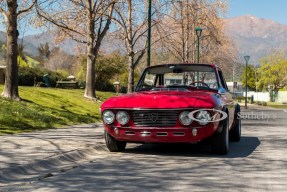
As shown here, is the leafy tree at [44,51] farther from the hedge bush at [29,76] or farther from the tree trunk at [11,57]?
the tree trunk at [11,57]

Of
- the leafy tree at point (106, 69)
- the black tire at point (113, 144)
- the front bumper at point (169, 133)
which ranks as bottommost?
the black tire at point (113, 144)

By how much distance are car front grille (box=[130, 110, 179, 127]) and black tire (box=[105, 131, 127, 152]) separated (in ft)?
3.01

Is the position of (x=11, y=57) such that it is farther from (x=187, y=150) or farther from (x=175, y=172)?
(x=175, y=172)

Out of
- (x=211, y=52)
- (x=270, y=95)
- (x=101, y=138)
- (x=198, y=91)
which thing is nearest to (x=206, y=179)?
(x=198, y=91)

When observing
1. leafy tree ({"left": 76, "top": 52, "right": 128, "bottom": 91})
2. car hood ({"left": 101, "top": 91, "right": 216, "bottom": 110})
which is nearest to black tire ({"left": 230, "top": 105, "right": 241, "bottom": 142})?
car hood ({"left": 101, "top": 91, "right": 216, "bottom": 110})

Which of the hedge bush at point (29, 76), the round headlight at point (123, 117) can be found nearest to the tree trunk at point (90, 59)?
the hedge bush at point (29, 76)

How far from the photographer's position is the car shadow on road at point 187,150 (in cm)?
844

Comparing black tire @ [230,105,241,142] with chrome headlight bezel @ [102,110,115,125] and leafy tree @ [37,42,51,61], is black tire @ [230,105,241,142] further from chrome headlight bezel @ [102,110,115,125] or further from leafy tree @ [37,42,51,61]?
leafy tree @ [37,42,51,61]

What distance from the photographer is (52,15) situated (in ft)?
81.4

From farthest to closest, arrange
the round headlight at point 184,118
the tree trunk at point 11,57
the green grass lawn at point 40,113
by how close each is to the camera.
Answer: the tree trunk at point 11,57 < the green grass lawn at point 40,113 < the round headlight at point 184,118

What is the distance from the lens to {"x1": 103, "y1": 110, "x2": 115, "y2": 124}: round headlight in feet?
25.8

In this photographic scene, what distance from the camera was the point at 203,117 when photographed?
7.43 meters

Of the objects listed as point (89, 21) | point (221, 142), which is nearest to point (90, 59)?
point (89, 21)

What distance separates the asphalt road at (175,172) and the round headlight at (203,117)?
27.0 inches
